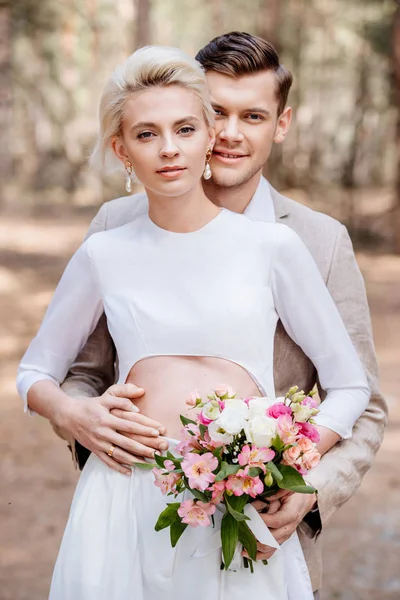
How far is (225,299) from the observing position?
97.9 inches

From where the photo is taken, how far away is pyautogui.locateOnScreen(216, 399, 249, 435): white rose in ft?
6.93

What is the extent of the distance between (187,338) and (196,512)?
47cm

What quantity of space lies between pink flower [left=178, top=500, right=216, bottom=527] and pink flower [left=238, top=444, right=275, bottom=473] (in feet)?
0.48

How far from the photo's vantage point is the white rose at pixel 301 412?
2.18 metres

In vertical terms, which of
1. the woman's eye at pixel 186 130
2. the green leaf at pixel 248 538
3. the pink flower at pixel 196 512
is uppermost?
the woman's eye at pixel 186 130

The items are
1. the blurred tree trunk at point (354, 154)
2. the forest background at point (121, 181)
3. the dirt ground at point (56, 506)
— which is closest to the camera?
the dirt ground at point (56, 506)

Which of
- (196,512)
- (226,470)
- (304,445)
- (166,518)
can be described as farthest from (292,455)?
(166,518)

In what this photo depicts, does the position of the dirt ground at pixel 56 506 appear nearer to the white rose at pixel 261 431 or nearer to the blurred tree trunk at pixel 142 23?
the white rose at pixel 261 431

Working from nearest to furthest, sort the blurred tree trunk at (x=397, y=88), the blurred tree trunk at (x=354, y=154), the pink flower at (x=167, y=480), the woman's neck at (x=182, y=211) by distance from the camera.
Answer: the pink flower at (x=167, y=480), the woman's neck at (x=182, y=211), the blurred tree trunk at (x=397, y=88), the blurred tree trunk at (x=354, y=154)

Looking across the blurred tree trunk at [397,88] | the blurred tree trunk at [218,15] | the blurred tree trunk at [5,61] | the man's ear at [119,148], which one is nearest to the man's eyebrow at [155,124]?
the man's ear at [119,148]

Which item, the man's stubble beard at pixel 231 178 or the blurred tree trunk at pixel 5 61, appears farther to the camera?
the blurred tree trunk at pixel 5 61

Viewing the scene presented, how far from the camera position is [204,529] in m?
2.39

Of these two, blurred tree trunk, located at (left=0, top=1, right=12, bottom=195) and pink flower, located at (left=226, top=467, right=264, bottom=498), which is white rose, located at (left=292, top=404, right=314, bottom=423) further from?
blurred tree trunk, located at (left=0, top=1, right=12, bottom=195)

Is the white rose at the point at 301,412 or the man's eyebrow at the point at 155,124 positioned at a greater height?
the man's eyebrow at the point at 155,124
